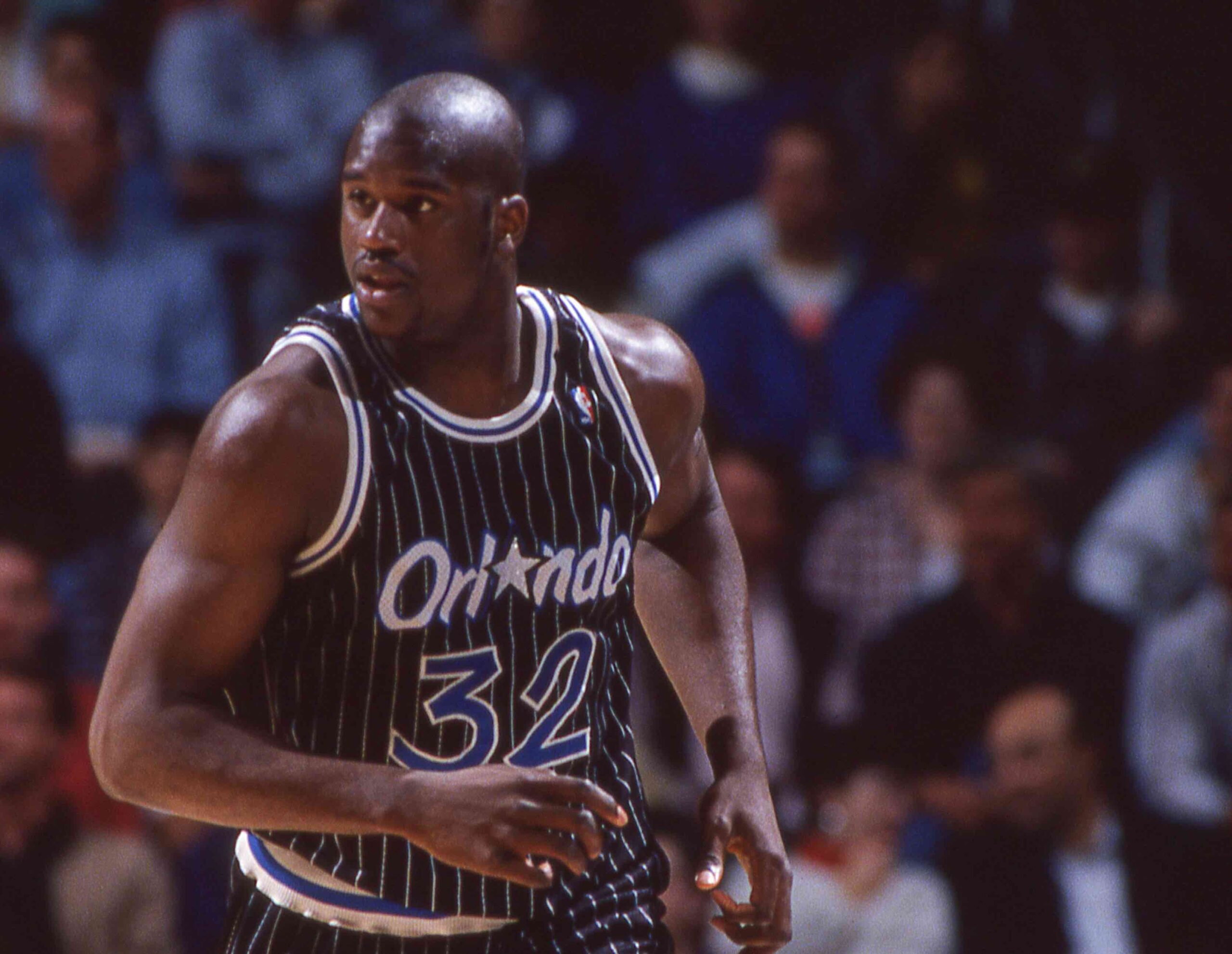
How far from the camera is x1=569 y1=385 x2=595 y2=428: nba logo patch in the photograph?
285 centimetres

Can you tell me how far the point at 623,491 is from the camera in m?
2.87

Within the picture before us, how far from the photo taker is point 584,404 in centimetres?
286

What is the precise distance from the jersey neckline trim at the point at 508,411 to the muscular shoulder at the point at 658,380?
0.10m

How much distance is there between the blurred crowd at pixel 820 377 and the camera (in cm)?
538

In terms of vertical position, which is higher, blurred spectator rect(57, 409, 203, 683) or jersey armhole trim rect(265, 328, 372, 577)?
jersey armhole trim rect(265, 328, 372, 577)

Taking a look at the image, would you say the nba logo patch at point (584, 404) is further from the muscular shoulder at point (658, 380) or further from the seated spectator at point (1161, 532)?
the seated spectator at point (1161, 532)

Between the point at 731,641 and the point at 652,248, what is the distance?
423 centimetres

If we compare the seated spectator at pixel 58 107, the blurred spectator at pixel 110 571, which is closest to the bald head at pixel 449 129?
the blurred spectator at pixel 110 571

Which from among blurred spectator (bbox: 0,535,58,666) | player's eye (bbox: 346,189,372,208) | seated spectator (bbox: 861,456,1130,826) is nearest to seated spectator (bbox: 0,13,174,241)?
blurred spectator (bbox: 0,535,58,666)

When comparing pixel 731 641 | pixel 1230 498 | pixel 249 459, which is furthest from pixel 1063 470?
pixel 249 459

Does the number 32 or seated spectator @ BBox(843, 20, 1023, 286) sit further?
seated spectator @ BBox(843, 20, 1023, 286)

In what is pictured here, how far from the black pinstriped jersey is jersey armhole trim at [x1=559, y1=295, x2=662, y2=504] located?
0.02 m

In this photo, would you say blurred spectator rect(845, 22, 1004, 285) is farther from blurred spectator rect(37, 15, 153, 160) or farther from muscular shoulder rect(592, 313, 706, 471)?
muscular shoulder rect(592, 313, 706, 471)

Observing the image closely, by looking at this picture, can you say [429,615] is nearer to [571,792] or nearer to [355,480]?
[355,480]
